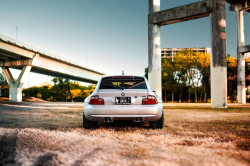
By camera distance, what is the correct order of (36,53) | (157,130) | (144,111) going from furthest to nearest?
(36,53) < (157,130) < (144,111)

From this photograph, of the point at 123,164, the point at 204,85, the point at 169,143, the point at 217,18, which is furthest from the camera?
the point at 204,85

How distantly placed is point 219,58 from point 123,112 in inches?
509

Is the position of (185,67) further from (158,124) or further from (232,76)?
(158,124)

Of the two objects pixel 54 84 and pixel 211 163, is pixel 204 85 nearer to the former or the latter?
pixel 54 84

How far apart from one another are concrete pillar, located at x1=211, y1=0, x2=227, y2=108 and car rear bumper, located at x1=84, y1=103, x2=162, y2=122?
12.1 meters

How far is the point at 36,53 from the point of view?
96.1ft

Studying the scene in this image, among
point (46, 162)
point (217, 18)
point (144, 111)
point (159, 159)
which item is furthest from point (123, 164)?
point (217, 18)

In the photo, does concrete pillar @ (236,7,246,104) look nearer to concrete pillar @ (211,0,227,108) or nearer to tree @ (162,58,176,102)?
concrete pillar @ (211,0,227,108)

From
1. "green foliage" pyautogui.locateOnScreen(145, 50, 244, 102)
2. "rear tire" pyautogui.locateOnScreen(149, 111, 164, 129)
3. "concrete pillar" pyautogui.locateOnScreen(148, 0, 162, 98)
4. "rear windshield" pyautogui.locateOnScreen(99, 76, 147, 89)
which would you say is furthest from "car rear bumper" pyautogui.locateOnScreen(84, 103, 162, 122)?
"green foliage" pyautogui.locateOnScreen(145, 50, 244, 102)

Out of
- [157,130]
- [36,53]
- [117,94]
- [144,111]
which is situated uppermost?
[36,53]

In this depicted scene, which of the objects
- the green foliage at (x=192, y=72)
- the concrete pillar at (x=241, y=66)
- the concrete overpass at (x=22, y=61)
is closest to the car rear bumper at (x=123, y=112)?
the concrete overpass at (x=22, y=61)

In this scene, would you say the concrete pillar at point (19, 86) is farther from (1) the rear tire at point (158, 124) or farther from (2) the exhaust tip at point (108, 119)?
(1) the rear tire at point (158, 124)

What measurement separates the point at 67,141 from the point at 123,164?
5.45 ft

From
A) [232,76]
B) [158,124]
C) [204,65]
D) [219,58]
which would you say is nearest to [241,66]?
[204,65]
